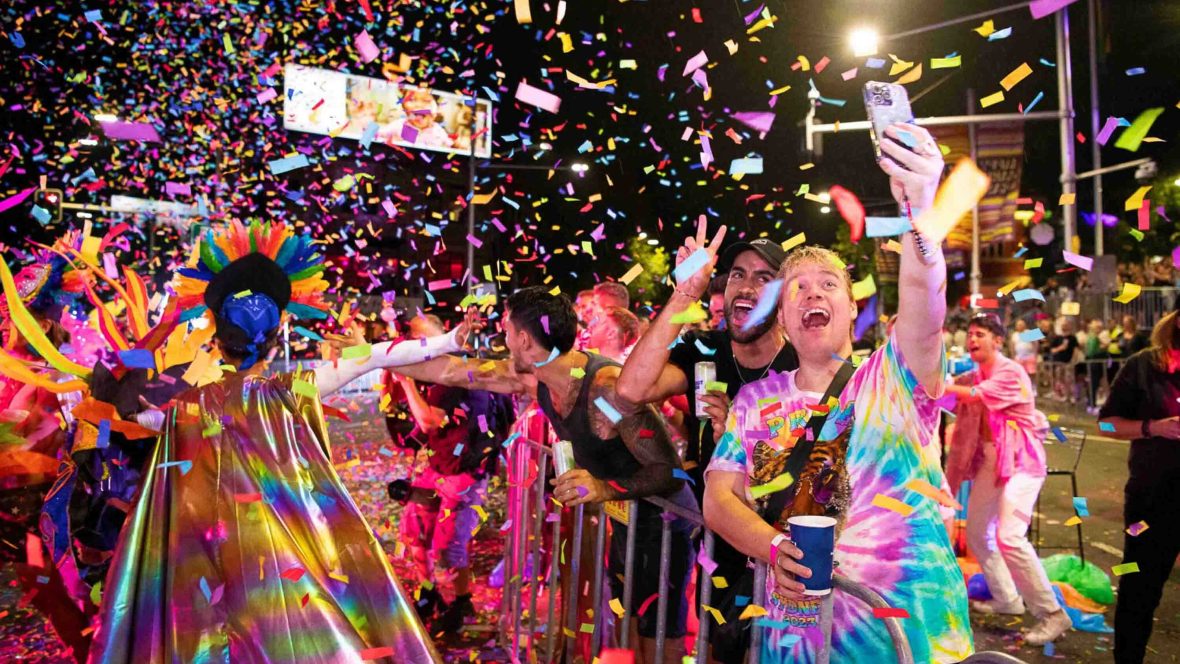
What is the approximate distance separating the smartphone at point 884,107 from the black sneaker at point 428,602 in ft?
15.7

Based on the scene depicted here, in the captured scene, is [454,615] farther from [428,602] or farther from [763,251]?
[763,251]

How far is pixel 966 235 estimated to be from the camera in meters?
17.7

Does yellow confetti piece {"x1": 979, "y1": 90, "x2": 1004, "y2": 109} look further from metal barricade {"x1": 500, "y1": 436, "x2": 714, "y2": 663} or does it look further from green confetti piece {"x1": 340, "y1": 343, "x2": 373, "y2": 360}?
green confetti piece {"x1": 340, "y1": 343, "x2": 373, "y2": 360}

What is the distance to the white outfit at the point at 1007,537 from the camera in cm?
543

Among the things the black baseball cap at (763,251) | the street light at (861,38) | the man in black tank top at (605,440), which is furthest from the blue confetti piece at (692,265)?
the street light at (861,38)

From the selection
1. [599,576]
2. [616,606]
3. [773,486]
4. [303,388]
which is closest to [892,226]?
[773,486]

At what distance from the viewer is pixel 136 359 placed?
3.79 metres

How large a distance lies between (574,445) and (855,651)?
1906 millimetres

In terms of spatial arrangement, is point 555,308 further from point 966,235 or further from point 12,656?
point 966,235

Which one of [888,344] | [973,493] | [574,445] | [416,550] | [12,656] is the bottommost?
[12,656]

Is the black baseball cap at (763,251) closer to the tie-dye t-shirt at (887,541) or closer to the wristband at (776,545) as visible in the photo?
the tie-dye t-shirt at (887,541)

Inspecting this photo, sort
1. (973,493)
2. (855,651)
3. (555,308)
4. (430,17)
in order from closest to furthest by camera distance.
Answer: (855,651) → (555,308) → (973,493) → (430,17)

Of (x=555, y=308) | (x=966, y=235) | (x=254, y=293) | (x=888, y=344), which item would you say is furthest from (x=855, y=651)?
(x=966, y=235)

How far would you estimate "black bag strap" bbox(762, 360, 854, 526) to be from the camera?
2537 millimetres
